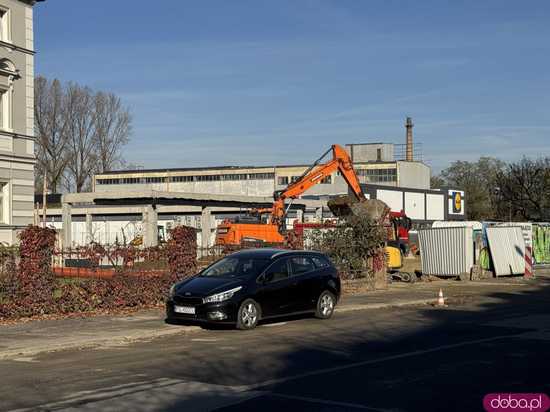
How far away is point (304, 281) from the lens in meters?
17.2

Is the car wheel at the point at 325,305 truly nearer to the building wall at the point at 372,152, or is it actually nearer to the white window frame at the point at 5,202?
the white window frame at the point at 5,202

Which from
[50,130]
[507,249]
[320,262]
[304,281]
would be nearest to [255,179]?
[50,130]

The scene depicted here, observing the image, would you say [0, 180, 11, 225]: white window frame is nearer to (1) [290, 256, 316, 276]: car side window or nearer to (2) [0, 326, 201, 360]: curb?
(1) [290, 256, 316, 276]: car side window

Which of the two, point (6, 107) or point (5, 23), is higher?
point (5, 23)

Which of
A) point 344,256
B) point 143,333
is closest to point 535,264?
point 344,256

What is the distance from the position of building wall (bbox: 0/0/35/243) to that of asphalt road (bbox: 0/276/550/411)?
61.7 feet

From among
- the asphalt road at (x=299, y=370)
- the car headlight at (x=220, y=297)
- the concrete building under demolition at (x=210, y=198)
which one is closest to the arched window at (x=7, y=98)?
the concrete building under demolition at (x=210, y=198)

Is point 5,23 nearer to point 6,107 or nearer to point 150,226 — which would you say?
point 6,107

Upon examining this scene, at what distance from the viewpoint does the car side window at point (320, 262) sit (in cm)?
1794

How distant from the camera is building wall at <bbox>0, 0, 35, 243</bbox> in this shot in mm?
31766

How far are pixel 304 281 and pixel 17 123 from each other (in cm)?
1930

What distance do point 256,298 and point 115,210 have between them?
52.0 meters

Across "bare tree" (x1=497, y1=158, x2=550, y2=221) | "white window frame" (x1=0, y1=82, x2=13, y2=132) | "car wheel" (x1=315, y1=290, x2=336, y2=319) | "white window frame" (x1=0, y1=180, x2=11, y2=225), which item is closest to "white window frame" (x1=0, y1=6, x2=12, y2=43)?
"white window frame" (x1=0, y1=82, x2=13, y2=132)

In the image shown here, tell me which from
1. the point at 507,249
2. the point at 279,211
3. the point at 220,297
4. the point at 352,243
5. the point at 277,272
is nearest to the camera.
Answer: the point at 220,297
